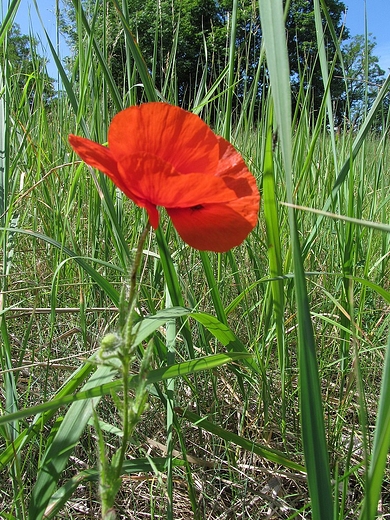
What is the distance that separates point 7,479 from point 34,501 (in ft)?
0.78

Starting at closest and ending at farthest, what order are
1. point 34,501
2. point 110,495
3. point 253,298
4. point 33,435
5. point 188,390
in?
point 110,495 → point 34,501 → point 33,435 → point 188,390 → point 253,298

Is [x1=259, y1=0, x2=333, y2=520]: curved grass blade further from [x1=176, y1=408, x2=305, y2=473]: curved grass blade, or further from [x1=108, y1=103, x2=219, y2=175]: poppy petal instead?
[x1=176, y1=408, x2=305, y2=473]: curved grass blade

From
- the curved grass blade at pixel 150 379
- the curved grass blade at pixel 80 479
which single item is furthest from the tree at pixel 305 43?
the curved grass blade at pixel 80 479

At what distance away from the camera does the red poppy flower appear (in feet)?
1.24

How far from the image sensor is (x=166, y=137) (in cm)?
43

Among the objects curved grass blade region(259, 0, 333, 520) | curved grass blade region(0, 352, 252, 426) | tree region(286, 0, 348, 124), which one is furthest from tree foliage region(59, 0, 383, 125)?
curved grass blade region(0, 352, 252, 426)

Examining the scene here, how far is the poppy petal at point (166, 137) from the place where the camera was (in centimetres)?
41

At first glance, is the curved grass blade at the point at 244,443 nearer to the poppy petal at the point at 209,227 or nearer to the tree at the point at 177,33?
the poppy petal at the point at 209,227

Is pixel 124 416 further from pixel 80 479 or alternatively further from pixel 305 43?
pixel 305 43

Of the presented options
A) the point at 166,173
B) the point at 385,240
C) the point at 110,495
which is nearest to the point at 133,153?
the point at 166,173

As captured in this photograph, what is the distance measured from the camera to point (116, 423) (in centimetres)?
75

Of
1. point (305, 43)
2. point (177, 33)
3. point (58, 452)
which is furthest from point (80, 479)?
point (305, 43)

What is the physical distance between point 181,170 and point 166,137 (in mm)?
36

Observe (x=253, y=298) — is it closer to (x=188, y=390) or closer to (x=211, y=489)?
(x=188, y=390)
